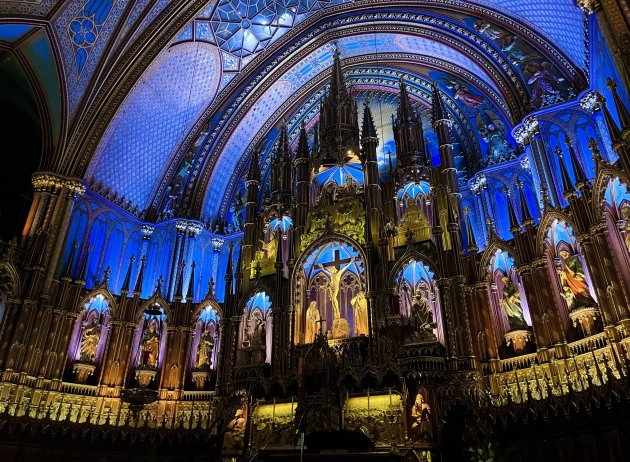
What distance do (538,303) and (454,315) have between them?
2.50 m

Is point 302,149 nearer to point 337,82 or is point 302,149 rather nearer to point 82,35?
point 337,82

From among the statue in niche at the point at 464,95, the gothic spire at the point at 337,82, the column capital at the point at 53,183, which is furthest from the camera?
the gothic spire at the point at 337,82

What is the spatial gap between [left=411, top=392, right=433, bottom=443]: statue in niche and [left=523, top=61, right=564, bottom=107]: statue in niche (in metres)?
11.1

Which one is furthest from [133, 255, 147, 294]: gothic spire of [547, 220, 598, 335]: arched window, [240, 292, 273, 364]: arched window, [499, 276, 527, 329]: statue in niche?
[547, 220, 598, 335]: arched window

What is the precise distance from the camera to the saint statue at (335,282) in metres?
18.4

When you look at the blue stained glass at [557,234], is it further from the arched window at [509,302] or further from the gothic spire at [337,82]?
the gothic spire at [337,82]

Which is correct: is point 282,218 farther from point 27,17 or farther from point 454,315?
point 27,17

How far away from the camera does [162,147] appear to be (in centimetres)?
2489

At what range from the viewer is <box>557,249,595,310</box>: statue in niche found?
13508 millimetres

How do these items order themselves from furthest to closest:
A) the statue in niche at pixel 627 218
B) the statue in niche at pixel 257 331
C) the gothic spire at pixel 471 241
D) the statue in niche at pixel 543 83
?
1. the statue in niche at pixel 257 331
2. the statue in niche at pixel 543 83
3. the gothic spire at pixel 471 241
4. the statue in niche at pixel 627 218

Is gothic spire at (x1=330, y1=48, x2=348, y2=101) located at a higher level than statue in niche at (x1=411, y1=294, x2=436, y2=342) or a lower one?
higher

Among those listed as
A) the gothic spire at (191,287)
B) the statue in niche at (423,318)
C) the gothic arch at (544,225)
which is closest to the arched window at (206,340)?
the gothic spire at (191,287)

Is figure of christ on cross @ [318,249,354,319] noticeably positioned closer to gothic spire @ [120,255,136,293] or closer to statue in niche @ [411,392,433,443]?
statue in niche @ [411,392,433,443]

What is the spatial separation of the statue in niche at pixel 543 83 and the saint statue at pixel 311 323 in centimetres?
1100
